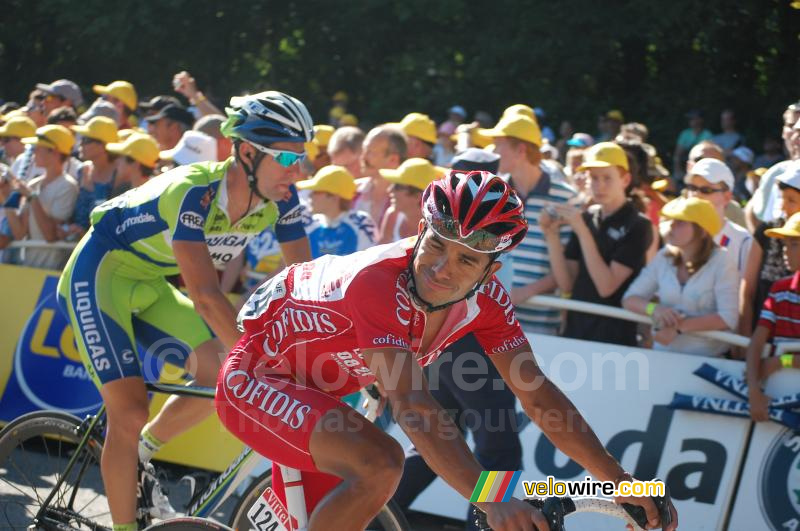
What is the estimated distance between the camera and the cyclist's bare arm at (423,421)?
3.11m

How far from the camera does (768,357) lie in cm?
599

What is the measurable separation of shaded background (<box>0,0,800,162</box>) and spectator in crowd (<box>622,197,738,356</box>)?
31.3ft

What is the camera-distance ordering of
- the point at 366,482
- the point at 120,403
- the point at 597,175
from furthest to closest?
the point at 597,175
the point at 120,403
the point at 366,482

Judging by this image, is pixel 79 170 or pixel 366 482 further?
pixel 79 170

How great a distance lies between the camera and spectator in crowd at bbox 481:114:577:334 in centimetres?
692

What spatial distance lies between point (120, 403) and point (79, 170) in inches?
199

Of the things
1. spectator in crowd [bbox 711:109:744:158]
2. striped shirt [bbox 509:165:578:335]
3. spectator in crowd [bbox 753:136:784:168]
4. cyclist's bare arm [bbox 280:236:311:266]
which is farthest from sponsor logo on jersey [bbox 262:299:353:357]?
spectator in crowd [bbox 711:109:744:158]

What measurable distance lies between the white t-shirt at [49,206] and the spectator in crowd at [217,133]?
1134 mm

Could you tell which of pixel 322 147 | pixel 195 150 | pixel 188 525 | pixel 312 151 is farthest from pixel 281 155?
pixel 322 147

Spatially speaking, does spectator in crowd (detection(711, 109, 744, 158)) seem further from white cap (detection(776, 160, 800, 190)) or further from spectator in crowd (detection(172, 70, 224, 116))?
white cap (detection(776, 160, 800, 190))

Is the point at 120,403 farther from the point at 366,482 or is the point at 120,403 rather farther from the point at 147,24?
the point at 147,24

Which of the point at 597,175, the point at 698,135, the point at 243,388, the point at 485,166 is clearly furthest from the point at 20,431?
the point at 698,135

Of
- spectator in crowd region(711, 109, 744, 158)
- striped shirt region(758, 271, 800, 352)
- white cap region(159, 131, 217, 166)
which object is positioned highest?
spectator in crowd region(711, 109, 744, 158)

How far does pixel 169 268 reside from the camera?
5070mm
